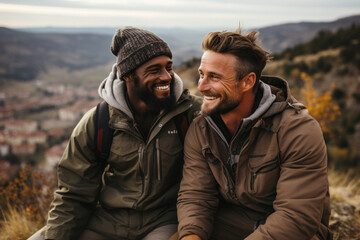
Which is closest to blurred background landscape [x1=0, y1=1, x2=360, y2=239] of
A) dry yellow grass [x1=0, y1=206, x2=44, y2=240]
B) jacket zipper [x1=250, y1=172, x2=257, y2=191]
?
dry yellow grass [x1=0, y1=206, x2=44, y2=240]

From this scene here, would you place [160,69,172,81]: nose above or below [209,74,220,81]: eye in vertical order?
below

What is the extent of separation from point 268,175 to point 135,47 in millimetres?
1661

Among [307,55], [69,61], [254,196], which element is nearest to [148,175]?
[254,196]

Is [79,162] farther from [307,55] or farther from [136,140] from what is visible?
[307,55]

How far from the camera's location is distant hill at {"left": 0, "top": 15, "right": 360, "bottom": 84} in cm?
7431

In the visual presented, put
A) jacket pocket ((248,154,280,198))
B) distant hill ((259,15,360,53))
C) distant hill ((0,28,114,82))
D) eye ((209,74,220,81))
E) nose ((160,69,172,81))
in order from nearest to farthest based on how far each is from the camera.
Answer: jacket pocket ((248,154,280,198)) → eye ((209,74,220,81)) → nose ((160,69,172,81)) → distant hill ((0,28,114,82)) → distant hill ((259,15,360,53))

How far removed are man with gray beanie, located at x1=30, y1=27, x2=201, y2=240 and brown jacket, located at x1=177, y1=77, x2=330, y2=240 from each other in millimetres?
242

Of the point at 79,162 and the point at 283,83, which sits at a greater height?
the point at 283,83

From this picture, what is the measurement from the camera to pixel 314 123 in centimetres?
201

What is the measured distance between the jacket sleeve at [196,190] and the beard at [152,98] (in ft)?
1.02

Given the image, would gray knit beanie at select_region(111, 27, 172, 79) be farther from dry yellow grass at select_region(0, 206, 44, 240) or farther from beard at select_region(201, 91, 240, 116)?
dry yellow grass at select_region(0, 206, 44, 240)

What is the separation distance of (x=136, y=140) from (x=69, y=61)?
120060 mm

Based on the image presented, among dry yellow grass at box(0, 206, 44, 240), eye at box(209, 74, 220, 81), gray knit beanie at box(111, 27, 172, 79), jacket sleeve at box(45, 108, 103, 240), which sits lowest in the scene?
dry yellow grass at box(0, 206, 44, 240)

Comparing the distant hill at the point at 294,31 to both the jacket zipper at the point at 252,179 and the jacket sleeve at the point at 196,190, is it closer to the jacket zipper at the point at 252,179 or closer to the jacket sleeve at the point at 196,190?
the jacket sleeve at the point at 196,190
